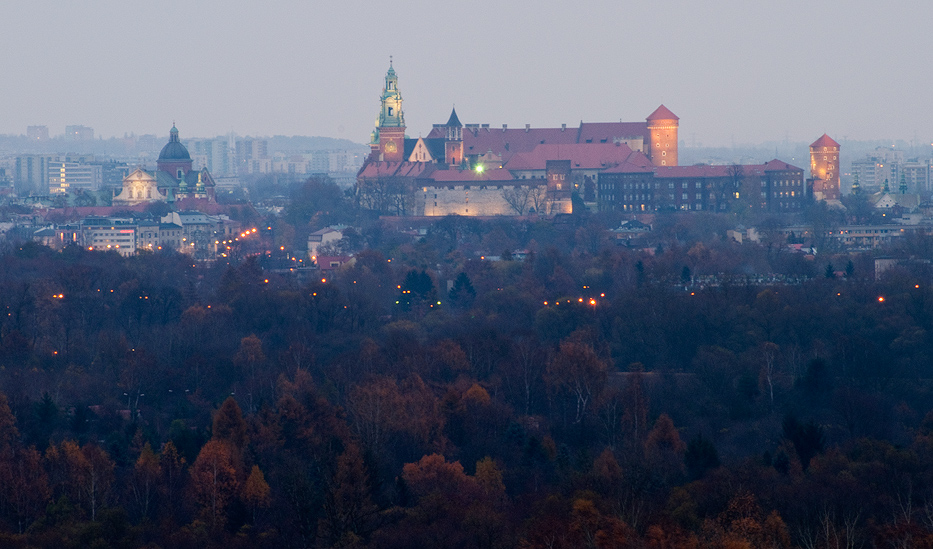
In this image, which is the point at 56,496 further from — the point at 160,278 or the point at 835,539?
the point at 160,278

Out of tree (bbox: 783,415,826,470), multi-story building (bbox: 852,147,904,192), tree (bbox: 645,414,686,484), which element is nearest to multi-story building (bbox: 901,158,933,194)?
multi-story building (bbox: 852,147,904,192)

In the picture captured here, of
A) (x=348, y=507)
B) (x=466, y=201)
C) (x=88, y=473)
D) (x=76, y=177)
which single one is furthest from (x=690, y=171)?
(x=76, y=177)

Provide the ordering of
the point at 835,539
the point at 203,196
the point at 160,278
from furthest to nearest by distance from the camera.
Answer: the point at 203,196, the point at 160,278, the point at 835,539

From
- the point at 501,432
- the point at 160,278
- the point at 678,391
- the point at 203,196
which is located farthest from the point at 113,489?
the point at 203,196

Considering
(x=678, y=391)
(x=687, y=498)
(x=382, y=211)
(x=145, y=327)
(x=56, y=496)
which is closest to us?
(x=687, y=498)

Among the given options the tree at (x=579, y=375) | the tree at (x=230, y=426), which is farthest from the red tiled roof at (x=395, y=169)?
the tree at (x=230, y=426)

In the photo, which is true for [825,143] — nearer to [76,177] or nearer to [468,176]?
[468,176]
